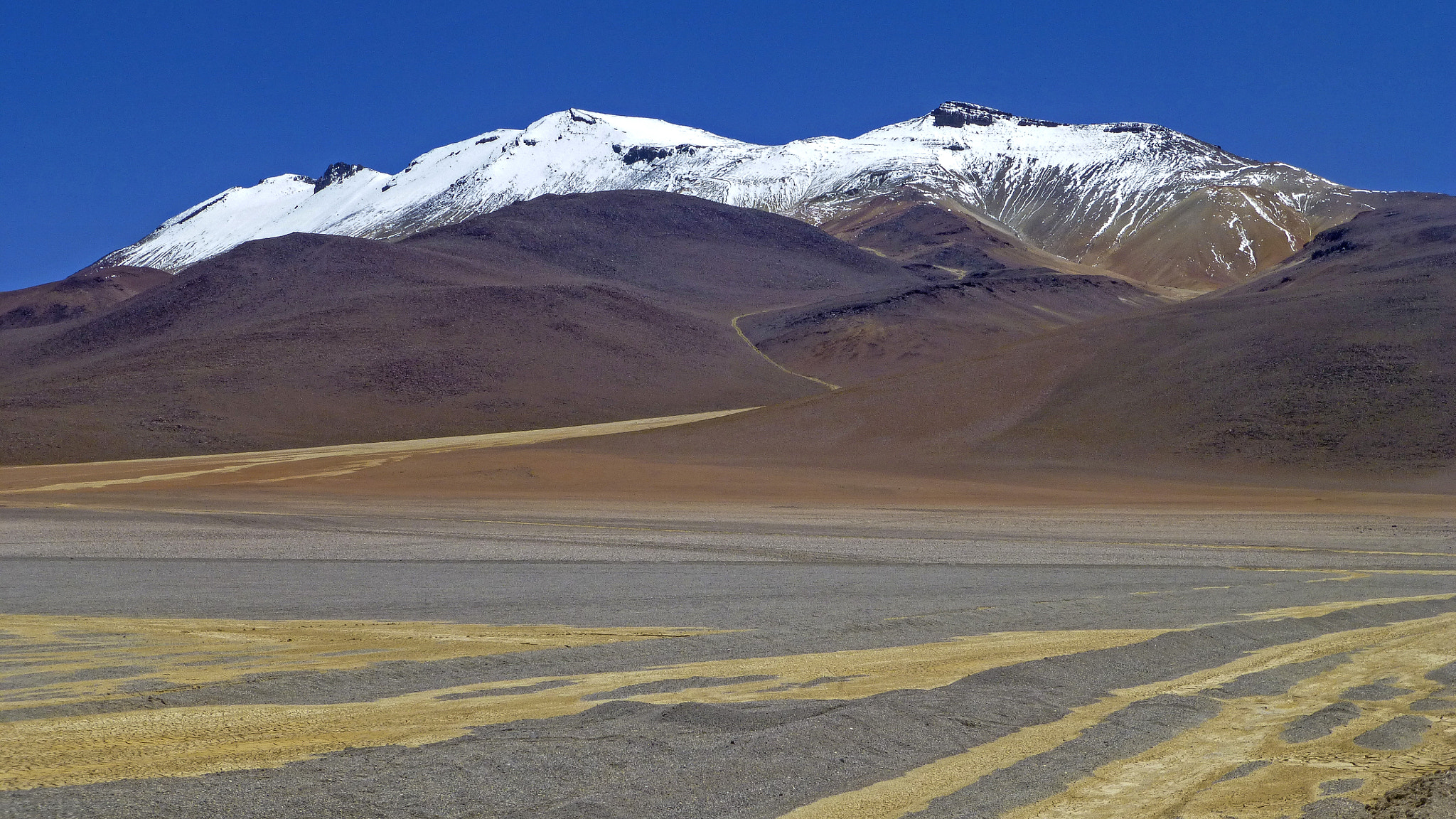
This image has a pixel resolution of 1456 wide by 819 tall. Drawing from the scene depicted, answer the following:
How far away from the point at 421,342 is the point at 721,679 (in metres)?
88.4

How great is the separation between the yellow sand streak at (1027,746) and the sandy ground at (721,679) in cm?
4

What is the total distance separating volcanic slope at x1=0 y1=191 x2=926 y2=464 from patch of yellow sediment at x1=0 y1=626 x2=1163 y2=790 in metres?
62.5

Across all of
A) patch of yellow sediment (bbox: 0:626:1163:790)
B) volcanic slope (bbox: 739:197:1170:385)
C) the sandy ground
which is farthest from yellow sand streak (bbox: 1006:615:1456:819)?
volcanic slope (bbox: 739:197:1170:385)

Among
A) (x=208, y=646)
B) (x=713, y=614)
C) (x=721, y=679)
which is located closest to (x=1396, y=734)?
(x=721, y=679)

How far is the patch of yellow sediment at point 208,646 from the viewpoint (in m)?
10.1

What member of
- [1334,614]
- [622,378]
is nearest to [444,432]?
[622,378]

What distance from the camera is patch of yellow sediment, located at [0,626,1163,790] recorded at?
24.7 ft

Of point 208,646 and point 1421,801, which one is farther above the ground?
point 208,646

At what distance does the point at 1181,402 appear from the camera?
56844mm

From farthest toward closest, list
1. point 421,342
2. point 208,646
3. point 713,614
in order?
point 421,342, point 713,614, point 208,646

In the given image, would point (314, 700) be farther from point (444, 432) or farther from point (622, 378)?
point (622, 378)

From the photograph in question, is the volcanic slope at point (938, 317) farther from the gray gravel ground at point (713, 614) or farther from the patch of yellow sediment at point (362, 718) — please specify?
the patch of yellow sediment at point (362, 718)

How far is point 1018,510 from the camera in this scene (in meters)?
36.6

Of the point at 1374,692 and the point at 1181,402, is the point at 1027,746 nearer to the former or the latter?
the point at 1374,692
